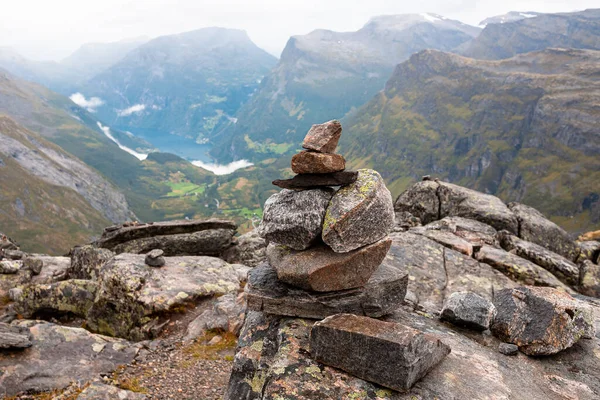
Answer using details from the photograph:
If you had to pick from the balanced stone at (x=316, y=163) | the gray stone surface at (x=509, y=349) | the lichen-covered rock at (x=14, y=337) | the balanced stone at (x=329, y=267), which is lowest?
the lichen-covered rock at (x=14, y=337)

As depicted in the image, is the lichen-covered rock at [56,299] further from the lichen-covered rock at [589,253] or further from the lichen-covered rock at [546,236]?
the lichen-covered rock at [589,253]

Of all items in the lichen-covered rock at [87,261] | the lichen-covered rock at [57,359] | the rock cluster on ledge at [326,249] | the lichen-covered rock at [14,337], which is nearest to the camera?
the rock cluster on ledge at [326,249]

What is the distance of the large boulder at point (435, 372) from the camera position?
30.2 ft

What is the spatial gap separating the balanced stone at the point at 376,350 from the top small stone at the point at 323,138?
5756 millimetres

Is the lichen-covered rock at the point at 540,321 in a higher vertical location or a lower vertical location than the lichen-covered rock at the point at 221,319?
higher

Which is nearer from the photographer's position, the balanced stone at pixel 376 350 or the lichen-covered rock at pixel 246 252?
the balanced stone at pixel 376 350

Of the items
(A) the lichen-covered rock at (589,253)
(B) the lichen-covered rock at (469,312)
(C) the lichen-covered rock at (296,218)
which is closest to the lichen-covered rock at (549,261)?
(A) the lichen-covered rock at (589,253)

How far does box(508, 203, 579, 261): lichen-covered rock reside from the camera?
30.1 m

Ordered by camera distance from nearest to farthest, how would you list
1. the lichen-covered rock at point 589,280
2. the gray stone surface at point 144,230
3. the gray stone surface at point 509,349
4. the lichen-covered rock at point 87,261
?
1. the gray stone surface at point 509,349
2. the lichen-covered rock at point 589,280
3. the lichen-covered rock at point 87,261
4. the gray stone surface at point 144,230

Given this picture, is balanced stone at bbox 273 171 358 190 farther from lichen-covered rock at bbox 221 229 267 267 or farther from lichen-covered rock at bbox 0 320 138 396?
lichen-covered rock at bbox 221 229 267 267

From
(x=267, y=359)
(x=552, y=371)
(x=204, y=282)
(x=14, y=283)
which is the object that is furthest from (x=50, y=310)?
(x=552, y=371)

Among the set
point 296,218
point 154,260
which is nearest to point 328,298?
point 296,218

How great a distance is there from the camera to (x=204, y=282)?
88.1ft

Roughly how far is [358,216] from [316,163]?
7.51 feet
